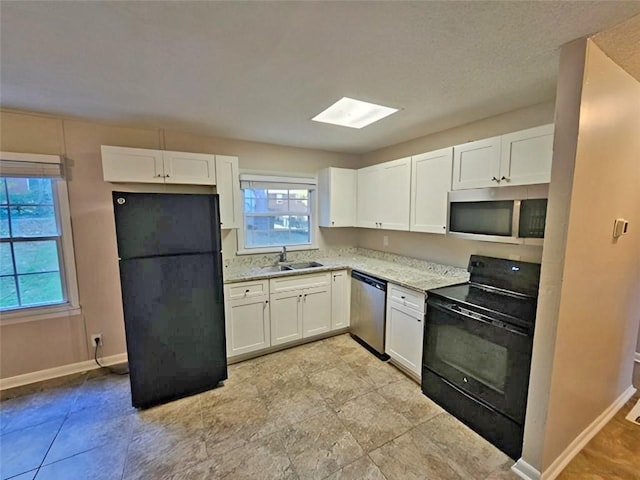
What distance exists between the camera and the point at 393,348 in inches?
110

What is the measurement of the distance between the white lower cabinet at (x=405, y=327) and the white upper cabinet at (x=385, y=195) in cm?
80

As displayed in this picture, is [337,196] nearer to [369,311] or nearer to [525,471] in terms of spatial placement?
[369,311]

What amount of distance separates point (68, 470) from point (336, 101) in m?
3.07

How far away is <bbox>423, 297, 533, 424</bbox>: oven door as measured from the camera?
67.8 inches

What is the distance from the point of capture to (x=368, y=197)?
3572 millimetres

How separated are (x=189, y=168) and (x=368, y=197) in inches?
82.9

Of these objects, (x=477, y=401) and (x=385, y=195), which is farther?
(x=385, y=195)

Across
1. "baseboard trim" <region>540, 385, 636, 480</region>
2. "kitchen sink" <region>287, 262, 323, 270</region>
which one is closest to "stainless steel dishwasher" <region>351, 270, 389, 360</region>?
"kitchen sink" <region>287, 262, 323, 270</region>

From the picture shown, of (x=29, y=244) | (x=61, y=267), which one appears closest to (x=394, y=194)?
(x=61, y=267)

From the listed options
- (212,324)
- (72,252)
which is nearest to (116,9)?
(212,324)

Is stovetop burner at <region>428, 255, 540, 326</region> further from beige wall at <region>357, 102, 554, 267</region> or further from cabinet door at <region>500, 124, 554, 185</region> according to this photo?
cabinet door at <region>500, 124, 554, 185</region>

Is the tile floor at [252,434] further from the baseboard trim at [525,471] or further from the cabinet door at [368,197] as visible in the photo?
the cabinet door at [368,197]

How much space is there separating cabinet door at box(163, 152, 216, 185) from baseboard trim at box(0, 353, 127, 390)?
197cm

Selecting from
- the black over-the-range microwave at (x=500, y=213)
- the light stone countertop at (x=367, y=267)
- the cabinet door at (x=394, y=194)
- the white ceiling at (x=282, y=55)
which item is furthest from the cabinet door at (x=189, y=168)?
the black over-the-range microwave at (x=500, y=213)
